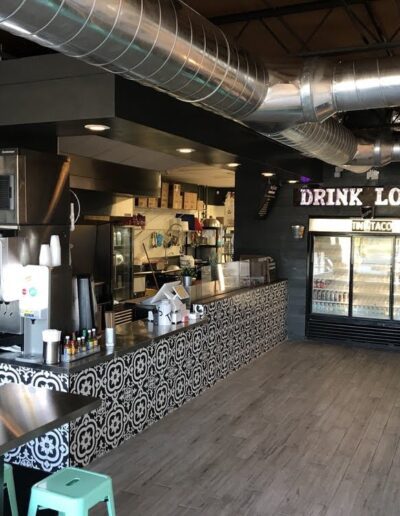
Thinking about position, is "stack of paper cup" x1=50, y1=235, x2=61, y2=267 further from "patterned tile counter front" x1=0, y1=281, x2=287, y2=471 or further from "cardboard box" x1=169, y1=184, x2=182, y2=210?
"cardboard box" x1=169, y1=184, x2=182, y2=210

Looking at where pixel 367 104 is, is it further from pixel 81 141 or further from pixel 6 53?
pixel 6 53

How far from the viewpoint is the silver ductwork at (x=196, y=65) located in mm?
1988

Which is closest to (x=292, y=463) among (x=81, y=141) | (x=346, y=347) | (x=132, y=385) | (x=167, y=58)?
(x=132, y=385)

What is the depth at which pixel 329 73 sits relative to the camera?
3.50m

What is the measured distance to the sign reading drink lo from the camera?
757 centimetres

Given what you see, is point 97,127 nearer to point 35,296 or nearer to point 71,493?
point 35,296

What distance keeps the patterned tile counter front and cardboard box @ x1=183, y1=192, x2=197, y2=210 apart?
521 cm

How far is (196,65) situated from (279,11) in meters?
1.89

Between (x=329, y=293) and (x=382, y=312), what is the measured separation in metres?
0.81

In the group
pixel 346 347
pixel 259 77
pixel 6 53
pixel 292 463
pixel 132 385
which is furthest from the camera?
pixel 346 347

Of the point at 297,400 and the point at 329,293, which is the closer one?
the point at 297,400

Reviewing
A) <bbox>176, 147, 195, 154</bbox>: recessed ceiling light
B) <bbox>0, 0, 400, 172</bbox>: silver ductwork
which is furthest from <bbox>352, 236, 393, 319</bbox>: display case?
<bbox>176, 147, 195, 154</bbox>: recessed ceiling light

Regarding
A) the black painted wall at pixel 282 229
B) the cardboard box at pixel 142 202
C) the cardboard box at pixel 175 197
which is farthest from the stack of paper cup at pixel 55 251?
the cardboard box at pixel 175 197

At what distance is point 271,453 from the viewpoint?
412cm
